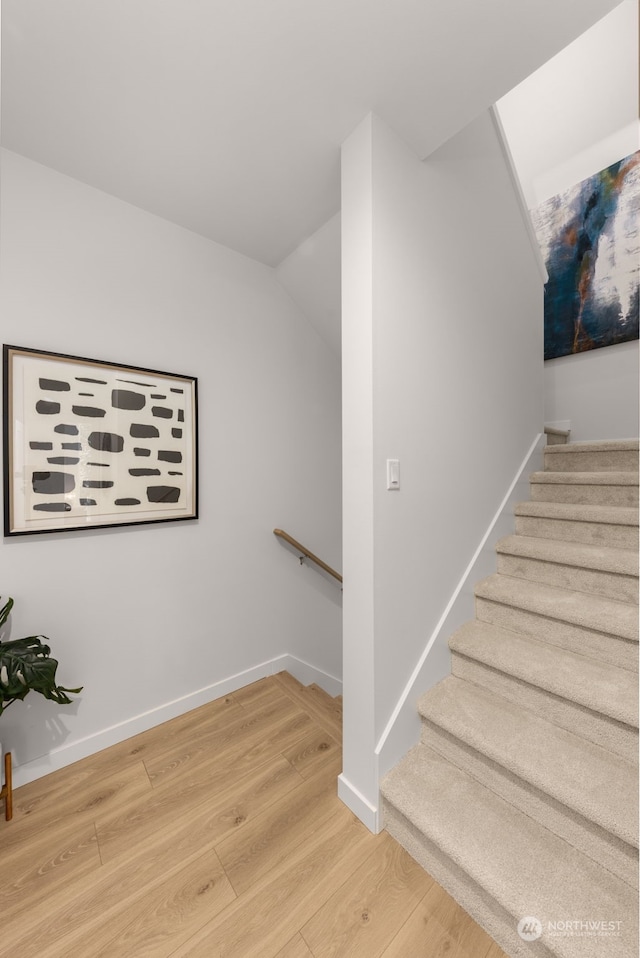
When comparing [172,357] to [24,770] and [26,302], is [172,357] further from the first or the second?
[24,770]

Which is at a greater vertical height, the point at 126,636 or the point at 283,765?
the point at 126,636

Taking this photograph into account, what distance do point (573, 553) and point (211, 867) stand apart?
183cm

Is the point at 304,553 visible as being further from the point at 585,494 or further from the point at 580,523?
the point at 585,494

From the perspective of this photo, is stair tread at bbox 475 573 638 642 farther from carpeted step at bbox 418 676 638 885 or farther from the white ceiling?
the white ceiling

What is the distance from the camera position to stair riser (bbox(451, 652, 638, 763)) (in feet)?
3.84

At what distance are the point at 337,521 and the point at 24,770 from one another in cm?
208

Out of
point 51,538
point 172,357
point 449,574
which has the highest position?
point 172,357

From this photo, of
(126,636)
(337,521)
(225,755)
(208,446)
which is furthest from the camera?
(337,521)

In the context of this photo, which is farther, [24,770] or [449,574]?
[449,574]

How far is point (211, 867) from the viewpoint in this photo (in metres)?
1.20

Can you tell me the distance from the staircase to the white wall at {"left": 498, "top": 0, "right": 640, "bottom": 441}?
1268 mm

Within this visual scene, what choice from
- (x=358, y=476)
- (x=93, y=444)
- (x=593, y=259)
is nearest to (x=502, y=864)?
(x=358, y=476)

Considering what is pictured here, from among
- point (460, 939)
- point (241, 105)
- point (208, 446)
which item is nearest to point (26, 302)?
point (208, 446)

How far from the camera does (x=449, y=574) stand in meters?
1.71
